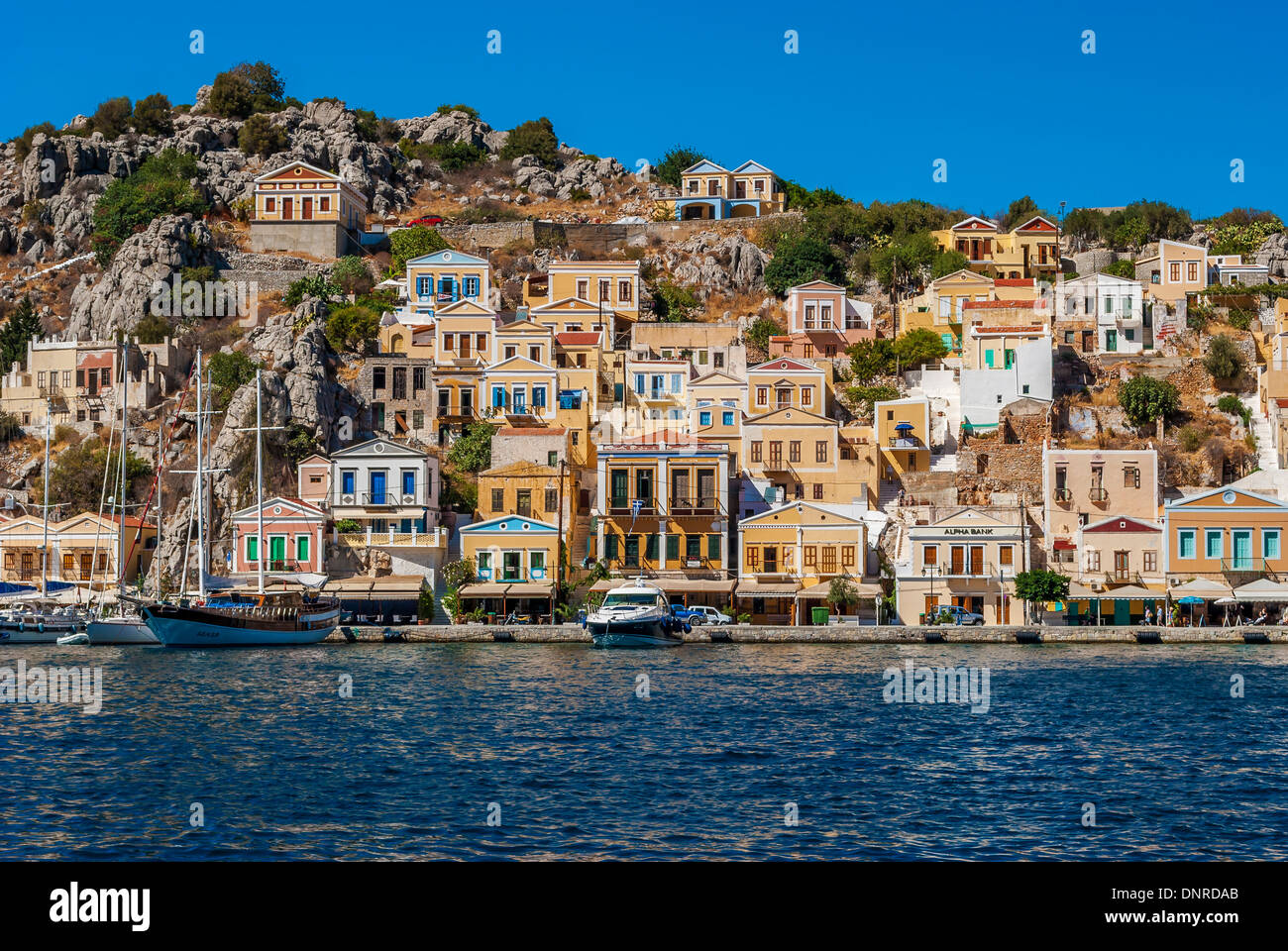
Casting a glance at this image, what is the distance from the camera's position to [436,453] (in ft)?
256

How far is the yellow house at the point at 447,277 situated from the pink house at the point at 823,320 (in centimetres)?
2026

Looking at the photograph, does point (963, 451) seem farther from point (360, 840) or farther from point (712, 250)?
point (360, 840)

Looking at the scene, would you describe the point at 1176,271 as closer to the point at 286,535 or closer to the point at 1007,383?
the point at 1007,383

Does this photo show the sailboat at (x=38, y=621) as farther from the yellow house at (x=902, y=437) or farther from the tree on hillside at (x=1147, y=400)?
the tree on hillside at (x=1147, y=400)

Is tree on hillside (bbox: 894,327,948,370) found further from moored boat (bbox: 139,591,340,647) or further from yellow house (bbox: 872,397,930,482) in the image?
moored boat (bbox: 139,591,340,647)

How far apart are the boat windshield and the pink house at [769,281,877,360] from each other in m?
35.3

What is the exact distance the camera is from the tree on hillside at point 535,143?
136 metres

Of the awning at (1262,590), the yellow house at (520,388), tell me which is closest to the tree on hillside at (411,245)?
the yellow house at (520,388)

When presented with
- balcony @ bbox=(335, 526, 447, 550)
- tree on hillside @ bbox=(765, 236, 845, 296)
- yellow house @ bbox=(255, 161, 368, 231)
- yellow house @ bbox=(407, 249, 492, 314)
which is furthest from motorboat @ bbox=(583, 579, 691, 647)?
yellow house @ bbox=(255, 161, 368, 231)

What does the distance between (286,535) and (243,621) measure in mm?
9570

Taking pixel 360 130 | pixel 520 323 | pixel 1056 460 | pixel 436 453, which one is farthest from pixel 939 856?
pixel 360 130

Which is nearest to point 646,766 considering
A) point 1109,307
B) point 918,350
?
point 918,350

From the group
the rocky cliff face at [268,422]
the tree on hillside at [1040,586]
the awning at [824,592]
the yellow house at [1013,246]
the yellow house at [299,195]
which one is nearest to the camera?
the tree on hillside at [1040,586]

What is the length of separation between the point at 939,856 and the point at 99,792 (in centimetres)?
1434
